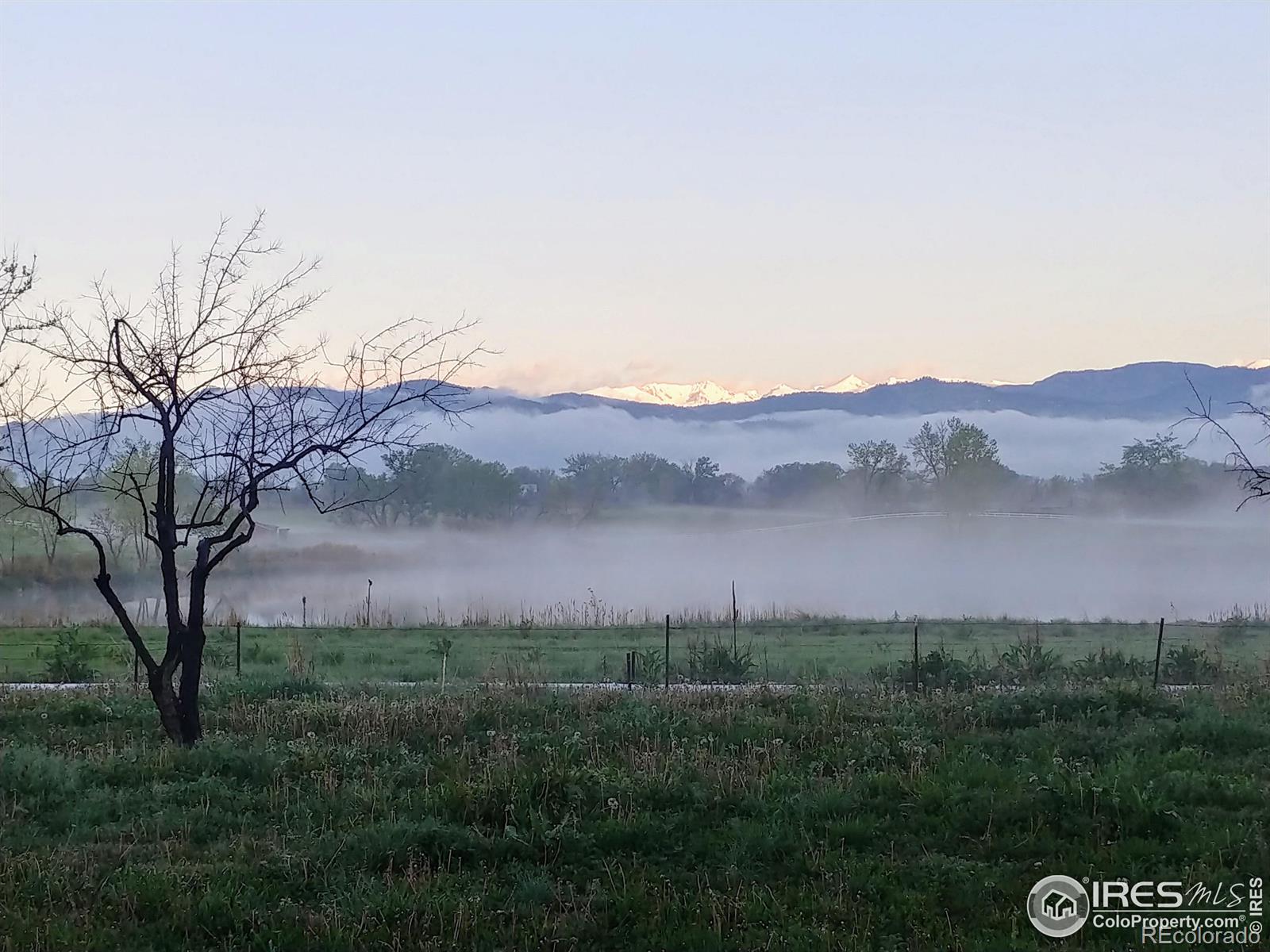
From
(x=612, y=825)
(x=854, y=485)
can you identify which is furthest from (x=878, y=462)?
(x=612, y=825)

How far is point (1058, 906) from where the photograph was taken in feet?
22.6

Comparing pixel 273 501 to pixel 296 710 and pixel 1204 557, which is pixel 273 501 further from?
pixel 1204 557

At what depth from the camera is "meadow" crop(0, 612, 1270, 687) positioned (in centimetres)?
1797

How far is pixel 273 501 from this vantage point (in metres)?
19.7

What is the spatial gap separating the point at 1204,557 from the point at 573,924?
90073 millimetres

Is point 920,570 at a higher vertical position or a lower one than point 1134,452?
lower

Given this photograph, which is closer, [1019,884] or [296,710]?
[1019,884]

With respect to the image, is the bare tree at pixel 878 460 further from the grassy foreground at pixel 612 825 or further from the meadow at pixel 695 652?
the grassy foreground at pixel 612 825

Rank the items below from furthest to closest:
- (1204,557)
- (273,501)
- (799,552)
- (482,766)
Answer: (799,552), (1204,557), (273,501), (482,766)

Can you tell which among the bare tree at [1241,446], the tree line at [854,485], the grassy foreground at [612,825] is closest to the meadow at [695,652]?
the bare tree at [1241,446]

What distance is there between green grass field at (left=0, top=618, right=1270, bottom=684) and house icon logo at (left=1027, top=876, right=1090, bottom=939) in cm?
892

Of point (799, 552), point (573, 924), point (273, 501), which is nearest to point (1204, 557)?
point (799, 552)

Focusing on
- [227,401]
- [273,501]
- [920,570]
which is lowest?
[920,570]

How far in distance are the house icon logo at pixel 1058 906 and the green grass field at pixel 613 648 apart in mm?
8920
